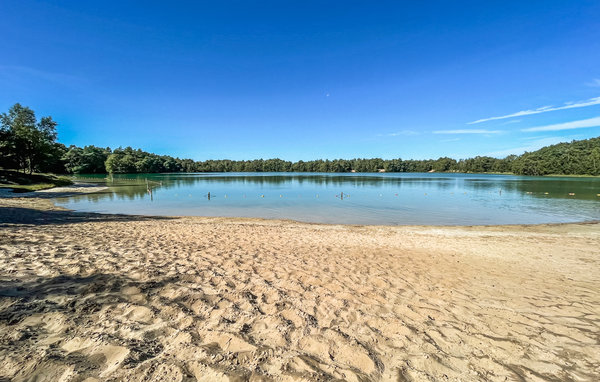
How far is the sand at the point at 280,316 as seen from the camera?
3.30 m

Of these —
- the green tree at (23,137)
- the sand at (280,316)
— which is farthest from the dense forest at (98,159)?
the sand at (280,316)

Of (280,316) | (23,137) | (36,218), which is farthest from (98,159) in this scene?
(280,316)

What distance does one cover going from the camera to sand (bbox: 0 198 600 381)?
130 inches

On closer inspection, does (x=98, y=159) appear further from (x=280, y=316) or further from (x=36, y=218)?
(x=280, y=316)

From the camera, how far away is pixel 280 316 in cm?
471

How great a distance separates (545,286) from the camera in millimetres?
7074

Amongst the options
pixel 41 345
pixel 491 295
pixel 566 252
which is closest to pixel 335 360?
pixel 41 345

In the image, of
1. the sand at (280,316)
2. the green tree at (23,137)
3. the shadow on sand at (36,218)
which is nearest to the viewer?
the sand at (280,316)

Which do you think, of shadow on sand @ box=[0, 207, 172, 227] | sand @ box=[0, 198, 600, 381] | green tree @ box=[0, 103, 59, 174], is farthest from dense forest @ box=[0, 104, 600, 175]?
sand @ box=[0, 198, 600, 381]

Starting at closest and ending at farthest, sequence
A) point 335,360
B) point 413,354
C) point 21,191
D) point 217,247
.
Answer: point 335,360 → point 413,354 → point 217,247 → point 21,191

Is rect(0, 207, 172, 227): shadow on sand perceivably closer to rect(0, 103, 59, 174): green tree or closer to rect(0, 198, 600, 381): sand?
rect(0, 198, 600, 381): sand

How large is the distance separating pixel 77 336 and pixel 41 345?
14.4 inches

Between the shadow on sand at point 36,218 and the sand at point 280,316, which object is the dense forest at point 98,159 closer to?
the shadow on sand at point 36,218

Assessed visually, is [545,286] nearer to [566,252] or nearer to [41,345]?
[566,252]
